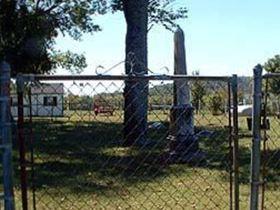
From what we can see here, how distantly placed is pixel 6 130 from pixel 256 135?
6.86 ft

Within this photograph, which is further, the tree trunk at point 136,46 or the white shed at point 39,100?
the tree trunk at point 136,46

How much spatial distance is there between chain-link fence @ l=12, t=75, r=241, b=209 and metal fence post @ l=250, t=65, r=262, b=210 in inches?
7.3

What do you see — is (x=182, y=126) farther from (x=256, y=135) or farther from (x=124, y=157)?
(x=256, y=135)

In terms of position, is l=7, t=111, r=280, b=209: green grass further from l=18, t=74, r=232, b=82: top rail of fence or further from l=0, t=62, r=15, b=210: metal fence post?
l=0, t=62, r=15, b=210: metal fence post

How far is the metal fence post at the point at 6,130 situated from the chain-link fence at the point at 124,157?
0.16 meters

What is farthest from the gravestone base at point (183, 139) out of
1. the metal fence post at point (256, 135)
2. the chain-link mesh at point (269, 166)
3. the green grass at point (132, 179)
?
the metal fence post at point (256, 135)

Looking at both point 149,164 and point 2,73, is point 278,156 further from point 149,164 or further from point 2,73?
point 2,73

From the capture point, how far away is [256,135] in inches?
208

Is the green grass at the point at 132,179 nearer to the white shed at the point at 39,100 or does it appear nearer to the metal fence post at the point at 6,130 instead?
the white shed at the point at 39,100

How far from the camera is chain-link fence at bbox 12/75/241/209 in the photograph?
5.41m

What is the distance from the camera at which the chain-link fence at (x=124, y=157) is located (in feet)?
17.8

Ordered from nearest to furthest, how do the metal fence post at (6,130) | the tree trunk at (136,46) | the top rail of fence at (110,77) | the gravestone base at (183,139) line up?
the metal fence post at (6,130) → the top rail of fence at (110,77) → the gravestone base at (183,139) → the tree trunk at (136,46)

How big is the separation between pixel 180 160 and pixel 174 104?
141cm

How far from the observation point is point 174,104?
14320 mm
